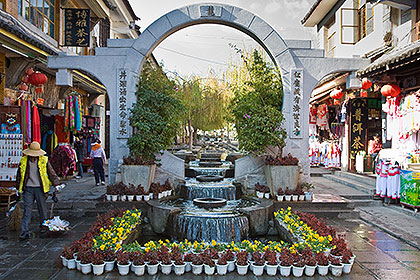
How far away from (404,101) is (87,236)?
929 centimetres

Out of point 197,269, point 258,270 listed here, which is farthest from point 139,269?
point 258,270

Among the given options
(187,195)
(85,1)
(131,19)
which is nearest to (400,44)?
(187,195)

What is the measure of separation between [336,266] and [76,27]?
42.4 feet

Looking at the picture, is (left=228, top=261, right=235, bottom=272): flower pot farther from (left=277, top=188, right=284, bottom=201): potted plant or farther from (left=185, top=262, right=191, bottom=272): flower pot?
(left=277, top=188, right=284, bottom=201): potted plant

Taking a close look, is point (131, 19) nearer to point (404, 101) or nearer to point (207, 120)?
point (207, 120)

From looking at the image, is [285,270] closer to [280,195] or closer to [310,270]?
[310,270]

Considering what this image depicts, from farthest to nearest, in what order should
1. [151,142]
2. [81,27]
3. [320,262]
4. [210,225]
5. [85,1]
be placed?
[85,1]
[81,27]
[151,142]
[210,225]
[320,262]

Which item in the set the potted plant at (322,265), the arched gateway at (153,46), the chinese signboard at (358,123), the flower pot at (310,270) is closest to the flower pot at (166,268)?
the flower pot at (310,270)

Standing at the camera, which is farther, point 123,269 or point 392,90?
point 392,90

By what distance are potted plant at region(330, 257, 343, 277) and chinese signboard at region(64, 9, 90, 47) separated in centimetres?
1222

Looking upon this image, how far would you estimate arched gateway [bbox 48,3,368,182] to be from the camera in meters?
10.0

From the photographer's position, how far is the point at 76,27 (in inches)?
551

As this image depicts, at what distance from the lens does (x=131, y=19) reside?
22297mm

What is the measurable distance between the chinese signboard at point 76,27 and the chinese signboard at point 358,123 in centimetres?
1102
